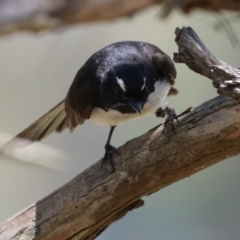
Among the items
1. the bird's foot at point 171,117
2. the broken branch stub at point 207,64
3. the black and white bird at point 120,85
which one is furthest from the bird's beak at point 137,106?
the broken branch stub at point 207,64

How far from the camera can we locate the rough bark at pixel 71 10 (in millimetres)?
2801

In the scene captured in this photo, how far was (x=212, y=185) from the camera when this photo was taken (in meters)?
3.55

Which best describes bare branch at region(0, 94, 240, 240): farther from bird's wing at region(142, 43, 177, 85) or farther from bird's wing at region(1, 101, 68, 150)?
bird's wing at region(1, 101, 68, 150)

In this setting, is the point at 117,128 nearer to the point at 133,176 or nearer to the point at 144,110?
the point at 144,110

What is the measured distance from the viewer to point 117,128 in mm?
3707

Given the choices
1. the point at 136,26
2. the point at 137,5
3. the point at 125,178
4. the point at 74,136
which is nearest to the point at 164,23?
the point at 136,26

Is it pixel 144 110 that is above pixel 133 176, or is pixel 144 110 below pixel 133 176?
above

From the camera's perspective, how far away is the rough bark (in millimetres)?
2801

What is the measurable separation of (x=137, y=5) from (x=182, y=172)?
1475 millimetres

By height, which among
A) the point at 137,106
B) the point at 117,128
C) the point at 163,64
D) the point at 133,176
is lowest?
the point at 133,176

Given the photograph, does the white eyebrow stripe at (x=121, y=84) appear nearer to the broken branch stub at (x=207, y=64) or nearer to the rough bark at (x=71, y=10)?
the broken branch stub at (x=207, y=64)

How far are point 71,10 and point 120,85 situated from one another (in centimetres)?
110

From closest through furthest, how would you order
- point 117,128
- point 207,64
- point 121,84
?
point 207,64 < point 121,84 < point 117,128

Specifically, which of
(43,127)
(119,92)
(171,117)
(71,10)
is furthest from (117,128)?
(171,117)
